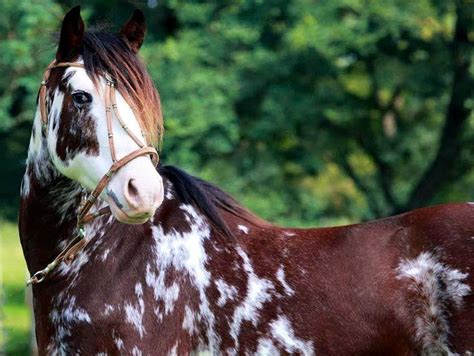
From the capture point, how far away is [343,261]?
3.88 meters

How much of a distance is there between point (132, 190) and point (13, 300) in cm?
1876

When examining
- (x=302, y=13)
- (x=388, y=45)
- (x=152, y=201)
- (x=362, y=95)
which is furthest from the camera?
(x=362, y=95)

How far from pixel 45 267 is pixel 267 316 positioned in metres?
1.01

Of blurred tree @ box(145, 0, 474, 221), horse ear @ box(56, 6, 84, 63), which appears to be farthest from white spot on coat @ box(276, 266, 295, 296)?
blurred tree @ box(145, 0, 474, 221)

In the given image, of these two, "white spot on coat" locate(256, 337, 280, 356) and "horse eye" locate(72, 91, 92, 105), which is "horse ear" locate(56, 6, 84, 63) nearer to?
"horse eye" locate(72, 91, 92, 105)

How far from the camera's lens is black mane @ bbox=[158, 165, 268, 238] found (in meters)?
3.97

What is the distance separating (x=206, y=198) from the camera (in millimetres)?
3992

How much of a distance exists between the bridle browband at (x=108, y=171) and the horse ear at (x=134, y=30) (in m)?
0.32

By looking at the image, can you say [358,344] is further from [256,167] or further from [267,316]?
[256,167]

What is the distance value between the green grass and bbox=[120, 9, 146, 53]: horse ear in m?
8.91

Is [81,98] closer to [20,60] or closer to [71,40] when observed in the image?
[71,40]

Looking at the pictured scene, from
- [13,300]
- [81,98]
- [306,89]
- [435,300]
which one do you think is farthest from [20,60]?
[13,300]

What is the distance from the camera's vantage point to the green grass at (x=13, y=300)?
1500 cm

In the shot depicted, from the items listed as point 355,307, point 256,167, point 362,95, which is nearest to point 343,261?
point 355,307
